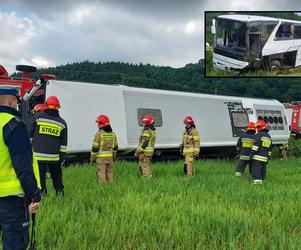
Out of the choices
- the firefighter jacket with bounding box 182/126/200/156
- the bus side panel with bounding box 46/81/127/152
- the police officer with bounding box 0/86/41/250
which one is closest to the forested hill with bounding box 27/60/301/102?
the bus side panel with bounding box 46/81/127/152

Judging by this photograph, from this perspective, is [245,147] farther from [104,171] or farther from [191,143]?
[104,171]

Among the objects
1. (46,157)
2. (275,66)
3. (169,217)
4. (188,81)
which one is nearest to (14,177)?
(169,217)

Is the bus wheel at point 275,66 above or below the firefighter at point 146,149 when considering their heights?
above

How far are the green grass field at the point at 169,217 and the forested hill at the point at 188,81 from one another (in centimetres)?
2679

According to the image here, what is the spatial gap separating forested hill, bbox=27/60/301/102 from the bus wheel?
1789 cm

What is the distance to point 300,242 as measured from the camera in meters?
4.60

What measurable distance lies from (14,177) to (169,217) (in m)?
2.64

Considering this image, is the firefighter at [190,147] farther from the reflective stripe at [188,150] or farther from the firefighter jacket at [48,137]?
the firefighter jacket at [48,137]

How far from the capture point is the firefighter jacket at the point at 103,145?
29.6 ft

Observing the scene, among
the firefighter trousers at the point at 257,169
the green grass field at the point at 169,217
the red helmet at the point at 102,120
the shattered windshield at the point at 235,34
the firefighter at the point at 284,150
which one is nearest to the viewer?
the green grass field at the point at 169,217

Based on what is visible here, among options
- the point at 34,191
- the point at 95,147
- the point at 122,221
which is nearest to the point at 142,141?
the point at 95,147

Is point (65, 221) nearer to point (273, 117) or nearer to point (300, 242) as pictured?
point (300, 242)

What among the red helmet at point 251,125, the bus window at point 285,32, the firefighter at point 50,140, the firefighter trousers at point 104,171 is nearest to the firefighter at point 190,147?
the red helmet at point 251,125

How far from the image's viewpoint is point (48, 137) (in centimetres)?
712
